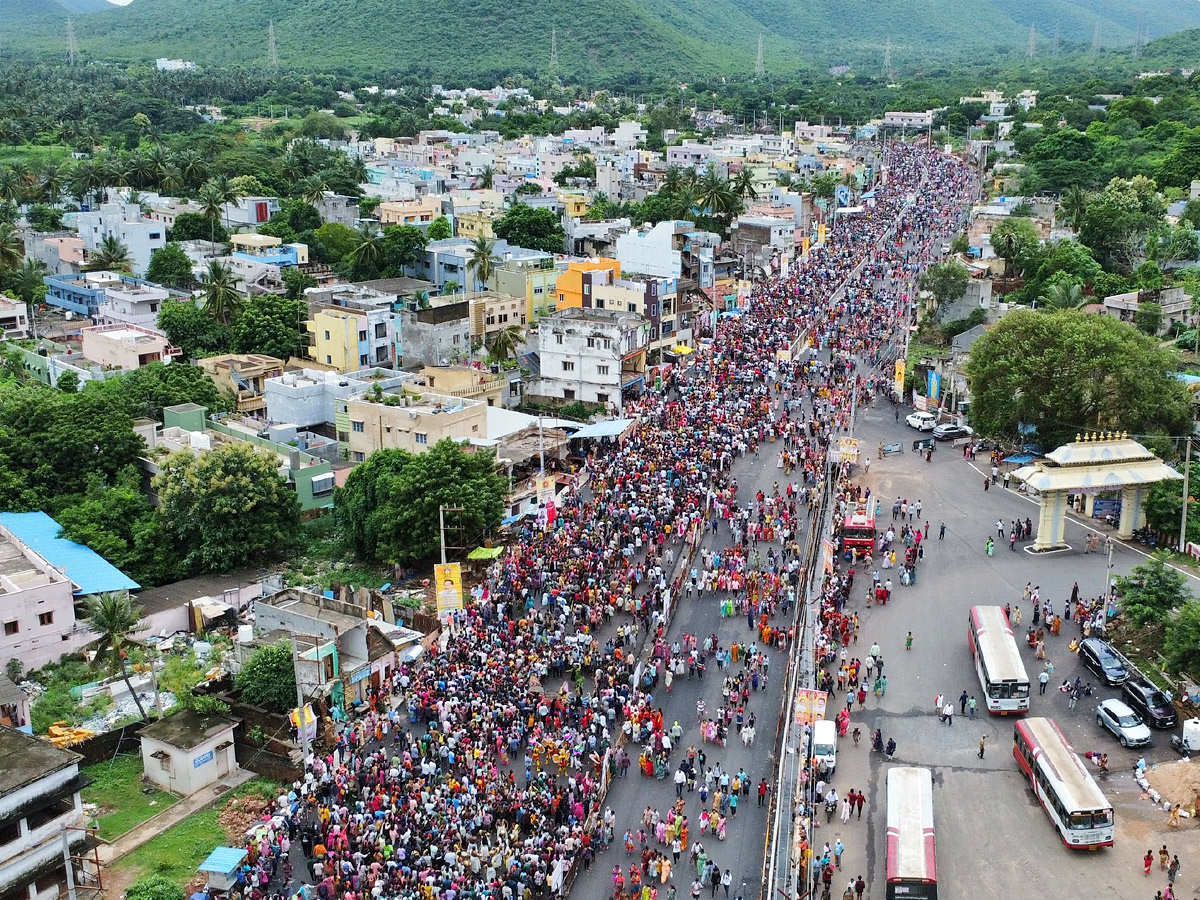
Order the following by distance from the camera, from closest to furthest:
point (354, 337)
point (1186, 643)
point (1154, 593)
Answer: point (1186, 643) < point (1154, 593) < point (354, 337)

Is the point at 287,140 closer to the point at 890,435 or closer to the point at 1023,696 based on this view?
the point at 890,435

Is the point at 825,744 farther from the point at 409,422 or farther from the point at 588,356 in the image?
the point at 588,356

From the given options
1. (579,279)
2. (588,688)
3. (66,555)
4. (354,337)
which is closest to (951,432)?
(579,279)

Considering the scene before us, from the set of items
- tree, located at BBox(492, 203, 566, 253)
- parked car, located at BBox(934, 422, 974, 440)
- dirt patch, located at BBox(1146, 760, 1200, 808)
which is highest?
tree, located at BBox(492, 203, 566, 253)

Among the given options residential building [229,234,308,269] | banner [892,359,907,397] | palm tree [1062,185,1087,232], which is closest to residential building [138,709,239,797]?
banner [892,359,907,397]

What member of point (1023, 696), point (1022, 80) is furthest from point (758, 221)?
point (1022, 80)

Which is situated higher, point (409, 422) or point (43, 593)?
point (409, 422)

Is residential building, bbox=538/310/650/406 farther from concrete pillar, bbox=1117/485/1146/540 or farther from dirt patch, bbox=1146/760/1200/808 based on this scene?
dirt patch, bbox=1146/760/1200/808
